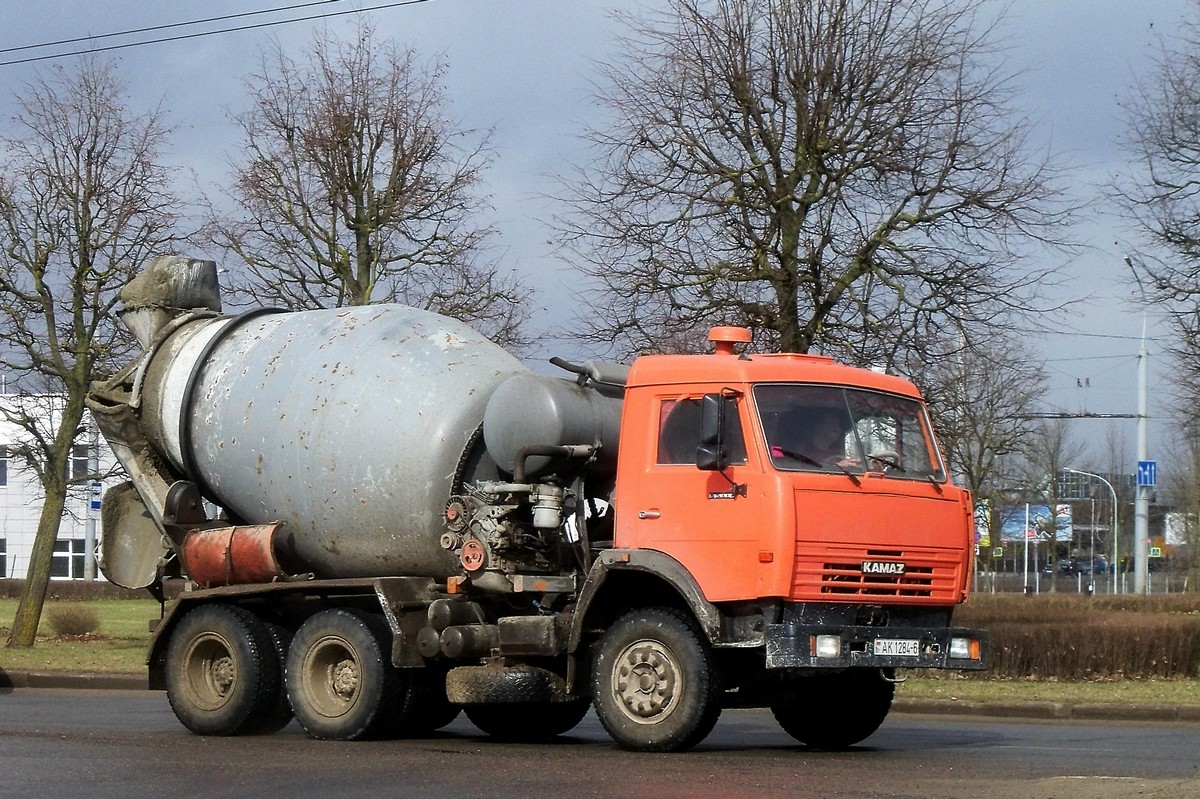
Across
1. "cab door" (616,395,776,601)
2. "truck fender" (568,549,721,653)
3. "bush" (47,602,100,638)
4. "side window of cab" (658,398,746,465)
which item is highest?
"side window of cab" (658,398,746,465)

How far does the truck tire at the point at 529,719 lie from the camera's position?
1305 centimetres

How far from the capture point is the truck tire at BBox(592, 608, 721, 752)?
10.5 m

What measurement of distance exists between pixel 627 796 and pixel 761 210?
12.3 m

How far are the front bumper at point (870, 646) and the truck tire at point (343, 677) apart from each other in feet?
10.9

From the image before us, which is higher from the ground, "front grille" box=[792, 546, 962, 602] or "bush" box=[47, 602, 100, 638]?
"front grille" box=[792, 546, 962, 602]

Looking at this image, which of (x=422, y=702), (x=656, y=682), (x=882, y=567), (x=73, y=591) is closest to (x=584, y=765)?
(x=656, y=682)

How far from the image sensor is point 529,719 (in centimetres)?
1311

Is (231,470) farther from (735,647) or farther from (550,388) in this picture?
(735,647)

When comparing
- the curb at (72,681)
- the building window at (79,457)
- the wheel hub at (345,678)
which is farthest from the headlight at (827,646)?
the building window at (79,457)

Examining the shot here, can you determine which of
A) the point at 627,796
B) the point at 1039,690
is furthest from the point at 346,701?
the point at 1039,690

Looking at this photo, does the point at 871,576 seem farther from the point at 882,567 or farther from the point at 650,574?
the point at 650,574

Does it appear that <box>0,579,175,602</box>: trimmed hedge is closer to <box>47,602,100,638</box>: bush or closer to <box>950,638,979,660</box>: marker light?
<box>47,602,100,638</box>: bush

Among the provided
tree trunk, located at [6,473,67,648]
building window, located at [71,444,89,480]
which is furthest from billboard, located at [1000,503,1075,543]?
tree trunk, located at [6,473,67,648]

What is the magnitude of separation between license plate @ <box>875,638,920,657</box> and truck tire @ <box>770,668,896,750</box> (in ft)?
2.67
